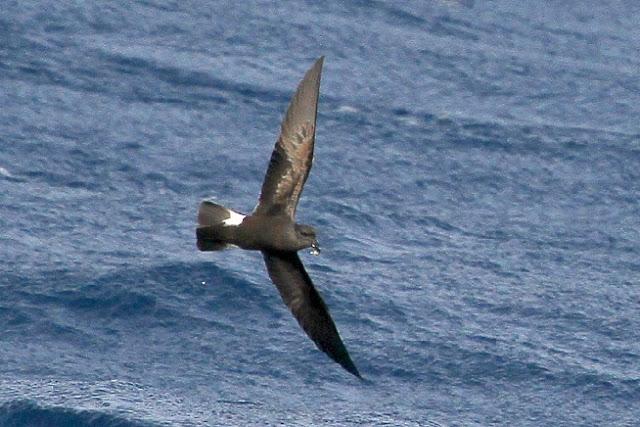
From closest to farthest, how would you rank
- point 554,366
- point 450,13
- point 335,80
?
point 554,366 → point 335,80 → point 450,13

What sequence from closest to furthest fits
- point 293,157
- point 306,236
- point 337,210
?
point 306,236
point 293,157
point 337,210

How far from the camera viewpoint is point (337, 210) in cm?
1897

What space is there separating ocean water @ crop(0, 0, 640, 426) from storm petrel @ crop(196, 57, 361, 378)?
18.1ft

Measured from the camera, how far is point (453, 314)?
678 inches

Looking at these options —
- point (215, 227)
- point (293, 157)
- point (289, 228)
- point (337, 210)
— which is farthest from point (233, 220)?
point (337, 210)

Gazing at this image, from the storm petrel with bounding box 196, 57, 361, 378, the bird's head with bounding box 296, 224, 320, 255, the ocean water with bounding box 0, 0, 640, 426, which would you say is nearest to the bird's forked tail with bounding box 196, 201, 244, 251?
the storm petrel with bounding box 196, 57, 361, 378

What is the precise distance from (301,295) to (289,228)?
0.41 metres

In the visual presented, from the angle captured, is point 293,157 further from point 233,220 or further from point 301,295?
point 301,295

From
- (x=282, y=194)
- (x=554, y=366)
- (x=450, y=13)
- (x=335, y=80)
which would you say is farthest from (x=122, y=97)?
(x=282, y=194)

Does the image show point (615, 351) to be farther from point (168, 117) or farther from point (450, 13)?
point (450, 13)

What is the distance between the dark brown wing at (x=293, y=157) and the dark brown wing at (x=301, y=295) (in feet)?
0.86

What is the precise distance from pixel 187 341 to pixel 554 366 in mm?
3871

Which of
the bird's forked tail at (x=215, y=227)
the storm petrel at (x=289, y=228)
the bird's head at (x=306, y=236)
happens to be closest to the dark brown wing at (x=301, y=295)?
the storm petrel at (x=289, y=228)

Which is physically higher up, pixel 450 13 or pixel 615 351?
pixel 450 13
